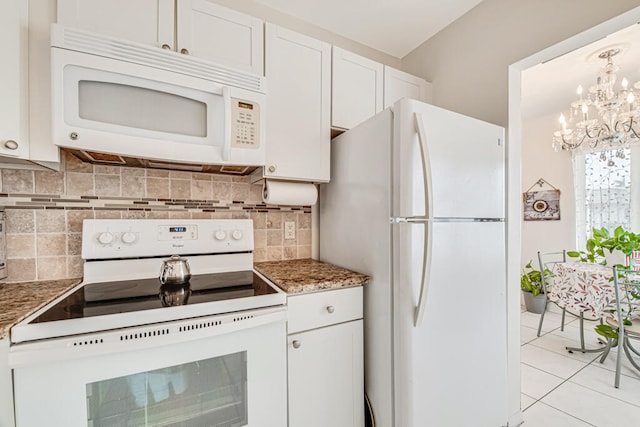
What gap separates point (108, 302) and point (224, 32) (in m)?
1.32

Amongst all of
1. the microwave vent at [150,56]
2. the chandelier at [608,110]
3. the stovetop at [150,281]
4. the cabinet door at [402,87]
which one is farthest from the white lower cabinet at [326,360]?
the chandelier at [608,110]

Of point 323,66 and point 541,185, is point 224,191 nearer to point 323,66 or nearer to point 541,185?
point 323,66

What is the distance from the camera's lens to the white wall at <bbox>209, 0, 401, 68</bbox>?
171cm

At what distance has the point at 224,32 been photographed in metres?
1.37

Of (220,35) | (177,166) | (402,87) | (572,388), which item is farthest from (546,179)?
(177,166)

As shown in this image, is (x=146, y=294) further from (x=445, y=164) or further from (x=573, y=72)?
(x=573, y=72)

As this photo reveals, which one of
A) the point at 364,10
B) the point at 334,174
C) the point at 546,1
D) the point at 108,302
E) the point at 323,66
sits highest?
the point at 364,10

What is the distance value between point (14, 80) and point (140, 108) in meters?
0.38

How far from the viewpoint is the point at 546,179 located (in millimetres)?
3736

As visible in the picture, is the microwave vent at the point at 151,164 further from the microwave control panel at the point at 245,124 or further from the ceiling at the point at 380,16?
the ceiling at the point at 380,16

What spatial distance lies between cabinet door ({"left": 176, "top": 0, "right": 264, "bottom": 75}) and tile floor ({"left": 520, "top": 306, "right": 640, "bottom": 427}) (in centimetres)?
266

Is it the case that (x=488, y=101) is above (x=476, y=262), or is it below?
above

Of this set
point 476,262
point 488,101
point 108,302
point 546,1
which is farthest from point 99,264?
point 546,1

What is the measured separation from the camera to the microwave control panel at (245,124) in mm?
1279
